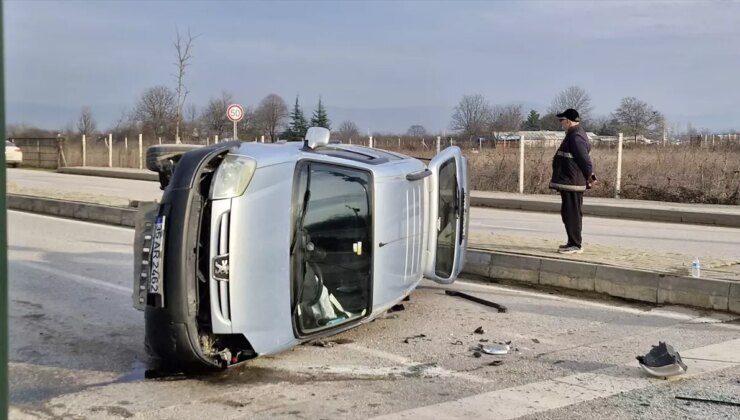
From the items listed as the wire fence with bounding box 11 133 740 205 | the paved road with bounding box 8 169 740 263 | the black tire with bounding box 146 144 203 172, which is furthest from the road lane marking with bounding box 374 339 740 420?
the wire fence with bounding box 11 133 740 205

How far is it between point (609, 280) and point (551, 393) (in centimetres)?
336

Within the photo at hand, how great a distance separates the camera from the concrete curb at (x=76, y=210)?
42.8 feet

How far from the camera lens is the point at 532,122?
40.1 meters

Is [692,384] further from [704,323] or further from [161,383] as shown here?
[161,383]

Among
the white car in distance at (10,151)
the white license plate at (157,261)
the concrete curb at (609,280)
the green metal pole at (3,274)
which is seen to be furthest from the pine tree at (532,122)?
the green metal pole at (3,274)

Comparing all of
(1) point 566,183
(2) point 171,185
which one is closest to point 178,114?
(1) point 566,183

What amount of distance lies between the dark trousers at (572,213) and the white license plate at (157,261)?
18.5 feet

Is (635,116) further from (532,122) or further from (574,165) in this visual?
(574,165)

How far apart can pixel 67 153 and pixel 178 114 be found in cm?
652

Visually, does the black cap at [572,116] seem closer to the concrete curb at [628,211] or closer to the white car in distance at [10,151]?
the white car in distance at [10,151]

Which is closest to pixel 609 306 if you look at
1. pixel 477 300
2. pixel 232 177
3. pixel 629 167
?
pixel 477 300

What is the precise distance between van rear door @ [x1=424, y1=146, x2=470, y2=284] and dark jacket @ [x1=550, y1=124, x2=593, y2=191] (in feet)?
6.48

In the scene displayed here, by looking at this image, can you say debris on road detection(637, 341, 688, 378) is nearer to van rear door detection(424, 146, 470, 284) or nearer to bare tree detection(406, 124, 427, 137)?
van rear door detection(424, 146, 470, 284)

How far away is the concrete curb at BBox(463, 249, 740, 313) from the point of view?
682cm
